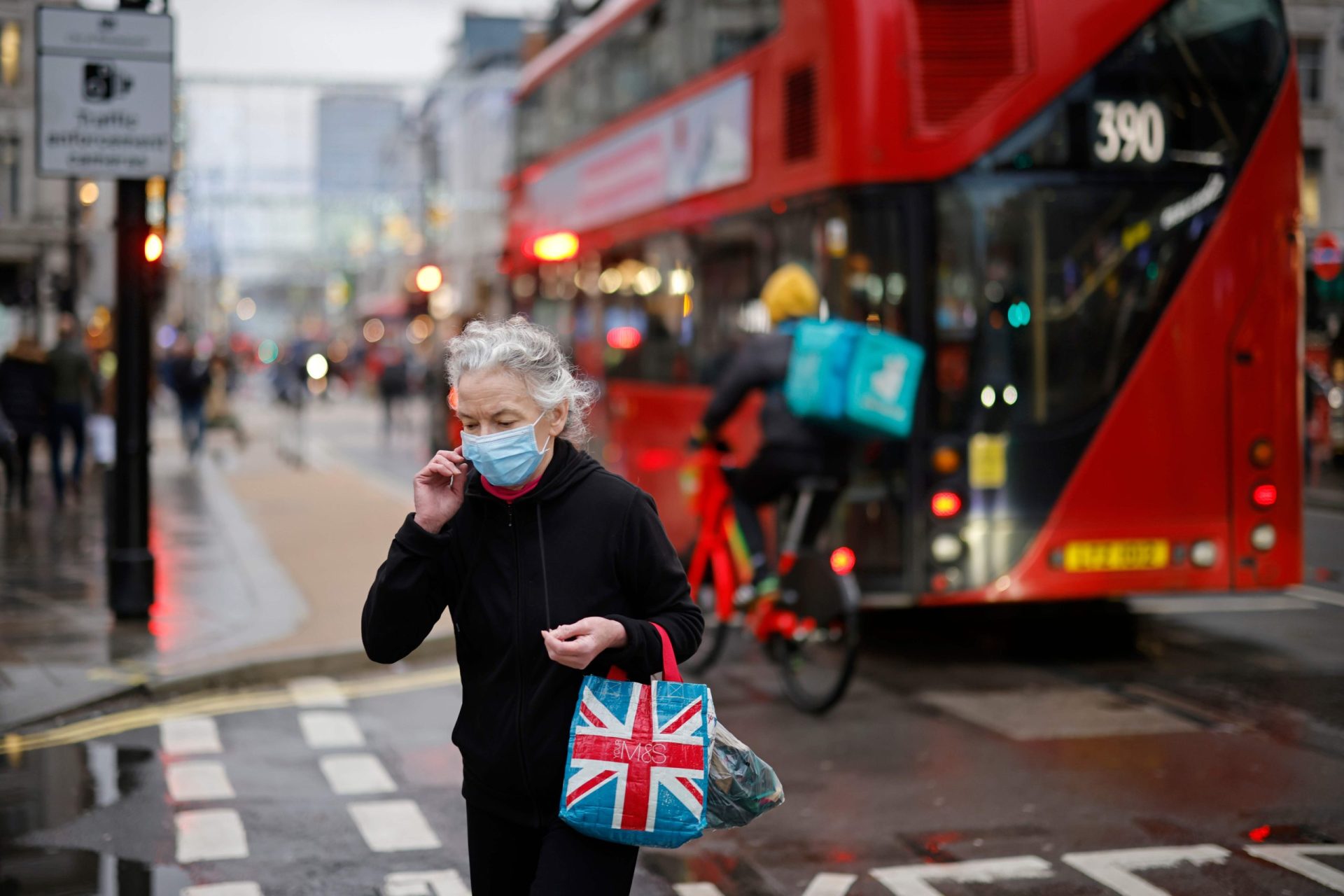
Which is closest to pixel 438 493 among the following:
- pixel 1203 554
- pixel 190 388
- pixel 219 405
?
pixel 1203 554

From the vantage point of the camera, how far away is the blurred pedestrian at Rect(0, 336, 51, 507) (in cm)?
1783

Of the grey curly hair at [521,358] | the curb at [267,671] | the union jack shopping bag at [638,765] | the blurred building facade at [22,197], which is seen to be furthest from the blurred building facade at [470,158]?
the union jack shopping bag at [638,765]

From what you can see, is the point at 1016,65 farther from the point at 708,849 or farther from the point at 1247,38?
the point at 708,849

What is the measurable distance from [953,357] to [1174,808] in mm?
3273

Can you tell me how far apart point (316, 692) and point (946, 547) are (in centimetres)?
324

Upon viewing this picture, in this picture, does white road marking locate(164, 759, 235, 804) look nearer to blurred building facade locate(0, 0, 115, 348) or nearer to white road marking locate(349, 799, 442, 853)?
white road marking locate(349, 799, 442, 853)

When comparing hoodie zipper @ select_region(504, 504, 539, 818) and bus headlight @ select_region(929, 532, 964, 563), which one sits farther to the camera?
bus headlight @ select_region(929, 532, 964, 563)

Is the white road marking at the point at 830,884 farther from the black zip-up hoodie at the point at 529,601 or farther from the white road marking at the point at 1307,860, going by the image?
the black zip-up hoodie at the point at 529,601

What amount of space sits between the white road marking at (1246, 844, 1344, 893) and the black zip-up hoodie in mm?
2838

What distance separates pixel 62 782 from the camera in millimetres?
6504

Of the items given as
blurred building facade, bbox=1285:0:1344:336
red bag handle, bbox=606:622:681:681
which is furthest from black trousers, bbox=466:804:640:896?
blurred building facade, bbox=1285:0:1344:336

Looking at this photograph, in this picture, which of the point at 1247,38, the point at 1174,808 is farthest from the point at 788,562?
the point at 1247,38

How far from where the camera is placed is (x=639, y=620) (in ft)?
10.6

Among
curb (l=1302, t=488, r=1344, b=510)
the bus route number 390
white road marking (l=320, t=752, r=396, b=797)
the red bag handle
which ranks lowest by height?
white road marking (l=320, t=752, r=396, b=797)
